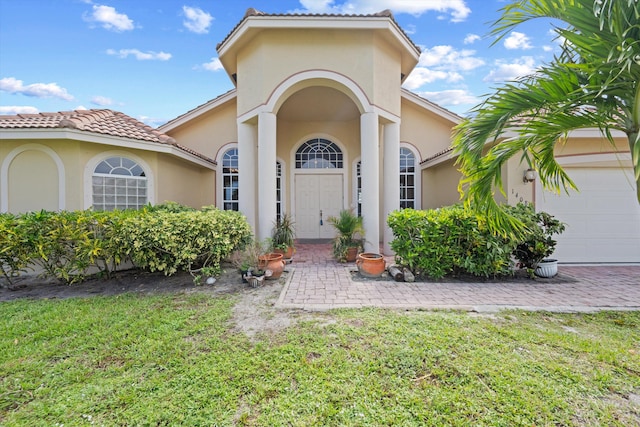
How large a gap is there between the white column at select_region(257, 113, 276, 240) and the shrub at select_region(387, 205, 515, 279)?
4.09 meters

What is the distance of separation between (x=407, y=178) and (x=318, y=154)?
4088 millimetres

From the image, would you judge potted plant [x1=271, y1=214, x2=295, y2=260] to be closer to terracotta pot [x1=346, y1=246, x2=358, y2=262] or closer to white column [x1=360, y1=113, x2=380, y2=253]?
terracotta pot [x1=346, y1=246, x2=358, y2=262]

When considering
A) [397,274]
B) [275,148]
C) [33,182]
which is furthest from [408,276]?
[33,182]

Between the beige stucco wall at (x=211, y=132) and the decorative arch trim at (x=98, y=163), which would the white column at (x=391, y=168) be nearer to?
the beige stucco wall at (x=211, y=132)

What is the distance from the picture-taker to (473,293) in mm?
5207

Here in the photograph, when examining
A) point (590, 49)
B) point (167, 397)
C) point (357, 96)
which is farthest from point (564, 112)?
point (357, 96)

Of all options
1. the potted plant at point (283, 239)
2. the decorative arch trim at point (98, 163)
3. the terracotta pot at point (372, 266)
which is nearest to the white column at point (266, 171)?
the potted plant at point (283, 239)

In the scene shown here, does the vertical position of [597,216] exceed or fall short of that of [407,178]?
it falls short

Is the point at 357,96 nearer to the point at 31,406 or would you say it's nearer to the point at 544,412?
the point at 544,412

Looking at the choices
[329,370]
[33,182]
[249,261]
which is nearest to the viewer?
[329,370]

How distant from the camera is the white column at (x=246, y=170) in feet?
29.0

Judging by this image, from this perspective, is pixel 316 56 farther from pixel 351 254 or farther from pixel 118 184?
pixel 118 184

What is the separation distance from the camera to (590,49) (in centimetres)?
240

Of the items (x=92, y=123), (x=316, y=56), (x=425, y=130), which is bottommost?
(x=92, y=123)
